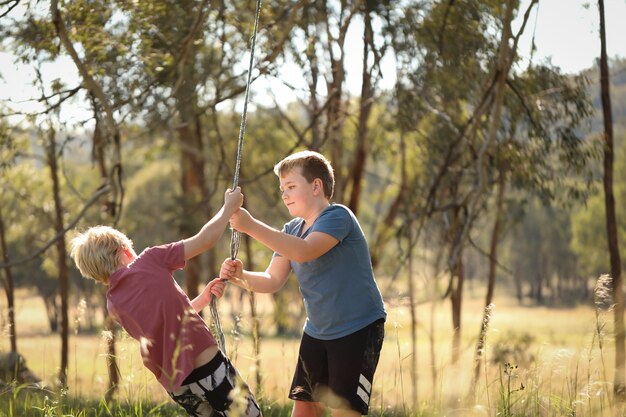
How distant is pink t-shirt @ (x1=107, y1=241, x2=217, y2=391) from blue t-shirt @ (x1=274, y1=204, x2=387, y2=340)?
18.4 inches

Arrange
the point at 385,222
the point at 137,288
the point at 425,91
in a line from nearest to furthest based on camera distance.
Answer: the point at 137,288 → the point at 425,91 → the point at 385,222

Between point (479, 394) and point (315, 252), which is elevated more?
point (315, 252)

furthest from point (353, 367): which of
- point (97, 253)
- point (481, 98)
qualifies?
point (481, 98)

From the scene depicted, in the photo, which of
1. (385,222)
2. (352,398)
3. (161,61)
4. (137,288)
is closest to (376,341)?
(352,398)

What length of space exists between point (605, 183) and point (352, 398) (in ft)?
15.3

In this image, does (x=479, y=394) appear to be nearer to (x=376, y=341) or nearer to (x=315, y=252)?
(x=376, y=341)

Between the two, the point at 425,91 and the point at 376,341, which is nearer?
Result: the point at 376,341

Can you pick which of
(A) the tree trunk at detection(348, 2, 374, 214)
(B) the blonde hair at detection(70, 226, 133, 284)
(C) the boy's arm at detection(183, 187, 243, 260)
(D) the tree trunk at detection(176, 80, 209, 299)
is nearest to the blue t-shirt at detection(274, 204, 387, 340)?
(C) the boy's arm at detection(183, 187, 243, 260)

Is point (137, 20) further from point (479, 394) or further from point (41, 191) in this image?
point (41, 191)

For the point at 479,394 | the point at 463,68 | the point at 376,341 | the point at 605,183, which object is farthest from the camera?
the point at 463,68

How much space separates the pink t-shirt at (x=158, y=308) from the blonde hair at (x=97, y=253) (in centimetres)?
5

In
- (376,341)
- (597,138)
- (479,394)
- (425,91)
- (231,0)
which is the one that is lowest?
(479,394)

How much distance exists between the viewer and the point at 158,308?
10.9ft

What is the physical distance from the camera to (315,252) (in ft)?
11.5
